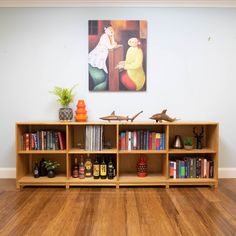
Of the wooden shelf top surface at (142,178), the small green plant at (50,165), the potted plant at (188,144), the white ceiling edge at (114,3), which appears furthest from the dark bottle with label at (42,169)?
the white ceiling edge at (114,3)

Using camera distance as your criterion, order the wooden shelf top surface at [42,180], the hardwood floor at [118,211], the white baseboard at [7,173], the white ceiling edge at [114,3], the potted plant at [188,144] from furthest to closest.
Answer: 1. the white baseboard at [7,173]
2. the white ceiling edge at [114,3]
3. the potted plant at [188,144]
4. the wooden shelf top surface at [42,180]
5. the hardwood floor at [118,211]

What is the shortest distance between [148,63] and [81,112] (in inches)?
43.3

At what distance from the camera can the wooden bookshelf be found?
320cm

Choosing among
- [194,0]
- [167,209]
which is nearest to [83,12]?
[194,0]

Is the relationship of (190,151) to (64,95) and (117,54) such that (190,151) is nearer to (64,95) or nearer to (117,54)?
(117,54)

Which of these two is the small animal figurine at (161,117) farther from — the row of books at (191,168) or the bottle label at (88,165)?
the bottle label at (88,165)

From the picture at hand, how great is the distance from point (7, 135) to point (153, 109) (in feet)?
6.56

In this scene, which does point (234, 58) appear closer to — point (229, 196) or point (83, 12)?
→ point (229, 196)

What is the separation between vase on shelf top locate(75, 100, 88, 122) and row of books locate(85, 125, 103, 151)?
0.18 metres

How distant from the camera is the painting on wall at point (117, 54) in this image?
349 cm

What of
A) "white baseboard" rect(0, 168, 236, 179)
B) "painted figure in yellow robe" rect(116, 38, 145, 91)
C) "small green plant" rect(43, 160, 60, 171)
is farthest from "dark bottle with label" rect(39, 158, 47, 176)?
"painted figure in yellow robe" rect(116, 38, 145, 91)

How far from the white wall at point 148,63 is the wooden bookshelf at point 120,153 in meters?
0.23

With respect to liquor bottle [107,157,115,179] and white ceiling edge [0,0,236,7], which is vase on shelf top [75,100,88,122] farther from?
white ceiling edge [0,0,236,7]

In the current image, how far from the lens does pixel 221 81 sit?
3.60 metres
